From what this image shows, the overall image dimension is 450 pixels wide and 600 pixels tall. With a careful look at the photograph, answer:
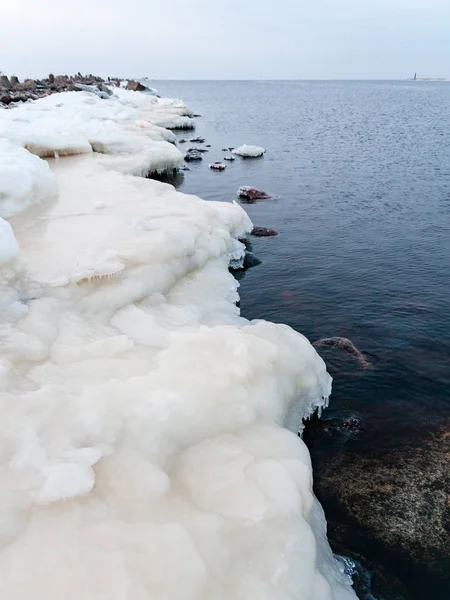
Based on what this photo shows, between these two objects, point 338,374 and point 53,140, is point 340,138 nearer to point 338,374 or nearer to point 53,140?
point 53,140

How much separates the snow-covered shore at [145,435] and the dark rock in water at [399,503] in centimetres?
86

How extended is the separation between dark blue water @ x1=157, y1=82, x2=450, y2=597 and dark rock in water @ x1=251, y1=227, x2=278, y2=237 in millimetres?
408

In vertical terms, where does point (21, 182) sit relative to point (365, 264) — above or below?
above

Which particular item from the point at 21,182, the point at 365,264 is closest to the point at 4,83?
the point at 21,182

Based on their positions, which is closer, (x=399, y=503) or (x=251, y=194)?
(x=399, y=503)

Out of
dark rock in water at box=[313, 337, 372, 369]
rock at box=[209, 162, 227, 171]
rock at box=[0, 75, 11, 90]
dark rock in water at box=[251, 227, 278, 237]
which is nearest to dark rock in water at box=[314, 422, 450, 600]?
dark rock in water at box=[313, 337, 372, 369]

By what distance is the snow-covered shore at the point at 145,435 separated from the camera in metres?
3.99

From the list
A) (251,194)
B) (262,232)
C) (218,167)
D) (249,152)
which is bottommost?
(262,232)

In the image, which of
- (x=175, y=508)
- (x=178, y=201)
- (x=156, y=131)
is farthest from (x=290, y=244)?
(x=156, y=131)

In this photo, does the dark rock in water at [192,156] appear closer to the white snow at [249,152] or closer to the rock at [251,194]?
the white snow at [249,152]

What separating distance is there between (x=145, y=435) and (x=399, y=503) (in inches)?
155

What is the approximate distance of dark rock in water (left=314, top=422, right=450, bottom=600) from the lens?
5.90m

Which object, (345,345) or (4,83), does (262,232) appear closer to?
(345,345)

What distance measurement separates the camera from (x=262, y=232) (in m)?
18.2
